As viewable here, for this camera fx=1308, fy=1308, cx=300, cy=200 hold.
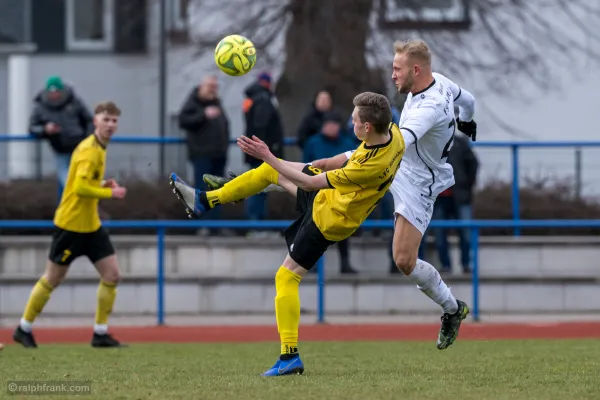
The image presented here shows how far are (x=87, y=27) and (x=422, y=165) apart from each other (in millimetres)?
16518

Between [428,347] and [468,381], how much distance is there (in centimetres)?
308

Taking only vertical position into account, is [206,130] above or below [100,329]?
above

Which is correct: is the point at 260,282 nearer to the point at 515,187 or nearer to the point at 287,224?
the point at 287,224

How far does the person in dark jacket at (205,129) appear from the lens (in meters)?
15.8

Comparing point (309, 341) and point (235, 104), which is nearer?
point (309, 341)

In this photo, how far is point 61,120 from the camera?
15.6 m

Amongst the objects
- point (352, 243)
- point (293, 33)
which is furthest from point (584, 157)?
point (293, 33)

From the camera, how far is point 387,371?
9148 mm

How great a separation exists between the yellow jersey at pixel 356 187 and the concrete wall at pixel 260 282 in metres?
5.96

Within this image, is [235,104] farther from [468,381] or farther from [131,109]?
[468,381]

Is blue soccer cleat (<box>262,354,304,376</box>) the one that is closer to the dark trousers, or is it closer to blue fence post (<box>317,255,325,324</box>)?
blue fence post (<box>317,255,325,324</box>)

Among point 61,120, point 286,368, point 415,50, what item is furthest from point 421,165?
point 61,120

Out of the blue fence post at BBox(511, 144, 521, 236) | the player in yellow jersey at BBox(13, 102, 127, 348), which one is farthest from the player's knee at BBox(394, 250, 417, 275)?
the blue fence post at BBox(511, 144, 521, 236)

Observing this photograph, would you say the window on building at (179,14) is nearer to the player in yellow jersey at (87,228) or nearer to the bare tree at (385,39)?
the bare tree at (385,39)
